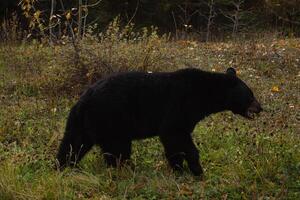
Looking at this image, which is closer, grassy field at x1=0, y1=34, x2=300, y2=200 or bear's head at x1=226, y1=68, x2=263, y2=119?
grassy field at x1=0, y1=34, x2=300, y2=200

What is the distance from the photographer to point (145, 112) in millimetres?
6371

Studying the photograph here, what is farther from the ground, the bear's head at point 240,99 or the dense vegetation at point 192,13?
the dense vegetation at point 192,13

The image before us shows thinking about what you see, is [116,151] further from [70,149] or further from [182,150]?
[182,150]

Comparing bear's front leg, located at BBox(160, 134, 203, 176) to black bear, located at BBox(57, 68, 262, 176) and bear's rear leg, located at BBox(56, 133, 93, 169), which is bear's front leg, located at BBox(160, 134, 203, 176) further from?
bear's rear leg, located at BBox(56, 133, 93, 169)

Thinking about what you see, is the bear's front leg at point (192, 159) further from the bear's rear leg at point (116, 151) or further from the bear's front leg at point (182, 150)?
the bear's rear leg at point (116, 151)

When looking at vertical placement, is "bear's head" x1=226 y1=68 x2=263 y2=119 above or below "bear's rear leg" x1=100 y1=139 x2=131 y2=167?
above

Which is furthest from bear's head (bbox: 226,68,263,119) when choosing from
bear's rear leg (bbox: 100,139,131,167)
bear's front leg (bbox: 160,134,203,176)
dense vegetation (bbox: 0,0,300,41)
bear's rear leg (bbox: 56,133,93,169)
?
dense vegetation (bbox: 0,0,300,41)

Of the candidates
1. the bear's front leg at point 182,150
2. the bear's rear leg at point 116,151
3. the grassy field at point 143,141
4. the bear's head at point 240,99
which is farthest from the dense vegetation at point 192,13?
the bear's front leg at point 182,150

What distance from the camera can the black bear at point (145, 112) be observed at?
6.17 metres

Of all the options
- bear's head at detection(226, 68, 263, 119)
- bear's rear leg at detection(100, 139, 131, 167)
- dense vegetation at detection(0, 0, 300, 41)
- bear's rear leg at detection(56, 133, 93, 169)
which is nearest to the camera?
bear's rear leg at detection(100, 139, 131, 167)

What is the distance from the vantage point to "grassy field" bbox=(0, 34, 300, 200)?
564 cm

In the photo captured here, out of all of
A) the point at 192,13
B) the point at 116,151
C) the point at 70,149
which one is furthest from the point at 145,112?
the point at 192,13

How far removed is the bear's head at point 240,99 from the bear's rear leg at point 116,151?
4.58 ft

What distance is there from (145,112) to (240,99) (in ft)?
3.96
